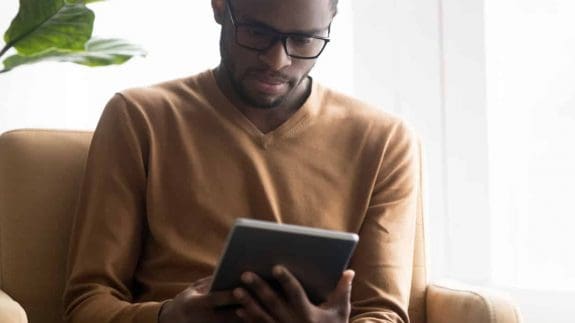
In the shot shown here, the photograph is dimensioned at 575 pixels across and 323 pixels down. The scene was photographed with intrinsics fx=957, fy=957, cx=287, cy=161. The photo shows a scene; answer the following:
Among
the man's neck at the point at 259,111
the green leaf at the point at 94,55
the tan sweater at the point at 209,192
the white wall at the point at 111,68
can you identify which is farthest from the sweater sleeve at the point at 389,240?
the white wall at the point at 111,68

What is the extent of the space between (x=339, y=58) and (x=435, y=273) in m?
0.59

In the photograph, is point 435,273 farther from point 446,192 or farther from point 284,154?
point 284,154

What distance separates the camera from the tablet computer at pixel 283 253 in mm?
1181

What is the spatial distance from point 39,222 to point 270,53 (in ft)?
1.65

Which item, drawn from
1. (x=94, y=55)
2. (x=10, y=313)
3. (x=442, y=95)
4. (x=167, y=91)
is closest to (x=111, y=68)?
(x=94, y=55)

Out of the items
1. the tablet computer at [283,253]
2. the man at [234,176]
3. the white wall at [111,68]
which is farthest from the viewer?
the white wall at [111,68]

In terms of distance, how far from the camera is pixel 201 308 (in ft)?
4.30

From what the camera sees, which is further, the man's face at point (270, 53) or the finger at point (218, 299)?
the man's face at point (270, 53)

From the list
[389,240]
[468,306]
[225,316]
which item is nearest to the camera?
[225,316]

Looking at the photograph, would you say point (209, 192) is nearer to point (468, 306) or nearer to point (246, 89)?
point (246, 89)

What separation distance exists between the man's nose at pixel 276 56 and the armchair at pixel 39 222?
0.40 m

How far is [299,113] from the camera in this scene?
67.9 inches

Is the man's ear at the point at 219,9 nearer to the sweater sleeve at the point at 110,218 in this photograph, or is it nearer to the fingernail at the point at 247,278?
the sweater sleeve at the point at 110,218

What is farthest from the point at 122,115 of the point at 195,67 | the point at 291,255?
the point at 195,67
